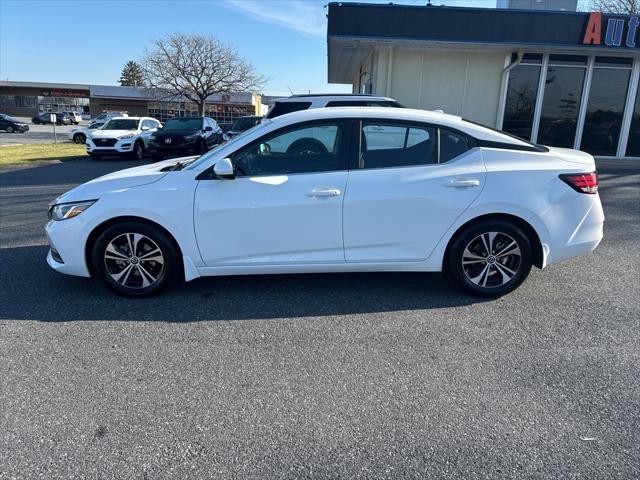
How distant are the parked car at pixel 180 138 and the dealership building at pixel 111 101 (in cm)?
3031

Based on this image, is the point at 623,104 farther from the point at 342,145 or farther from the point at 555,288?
the point at 342,145

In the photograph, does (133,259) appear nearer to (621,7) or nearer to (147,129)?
(147,129)

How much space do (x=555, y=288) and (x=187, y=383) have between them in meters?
3.63

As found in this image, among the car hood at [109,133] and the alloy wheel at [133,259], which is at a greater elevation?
the car hood at [109,133]

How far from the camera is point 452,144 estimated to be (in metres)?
4.26

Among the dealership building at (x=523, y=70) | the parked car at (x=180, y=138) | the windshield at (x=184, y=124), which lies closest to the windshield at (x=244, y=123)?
the parked car at (x=180, y=138)

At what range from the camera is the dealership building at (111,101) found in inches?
2189

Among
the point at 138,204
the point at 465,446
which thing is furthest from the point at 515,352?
the point at 138,204

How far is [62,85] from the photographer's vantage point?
76.3 m

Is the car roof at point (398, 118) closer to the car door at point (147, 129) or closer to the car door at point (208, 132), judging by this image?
the car door at point (208, 132)

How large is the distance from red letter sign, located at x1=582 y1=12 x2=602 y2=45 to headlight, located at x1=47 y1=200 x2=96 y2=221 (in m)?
14.2

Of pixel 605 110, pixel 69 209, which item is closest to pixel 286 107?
pixel 69 209

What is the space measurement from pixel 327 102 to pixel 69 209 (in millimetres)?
5734

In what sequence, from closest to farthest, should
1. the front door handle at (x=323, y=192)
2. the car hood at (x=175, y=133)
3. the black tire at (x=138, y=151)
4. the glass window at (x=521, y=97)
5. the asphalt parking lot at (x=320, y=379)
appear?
the asphalt parking lot at (x=320, y=379) < the front door handle at (x=323, y=192) < the glass window at (x=521, y=97) < the car hood at (x=175, y=133) < the black tire at (x=138, y=151)
